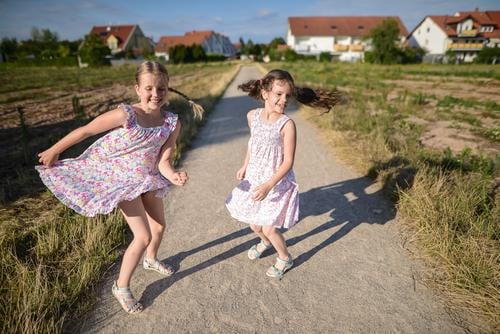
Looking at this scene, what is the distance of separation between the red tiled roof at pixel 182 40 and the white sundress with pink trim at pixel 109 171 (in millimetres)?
77560

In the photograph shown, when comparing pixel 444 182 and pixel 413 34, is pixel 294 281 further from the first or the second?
pixel 413 34

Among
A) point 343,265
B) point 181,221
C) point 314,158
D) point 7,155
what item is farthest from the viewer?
point 314,158

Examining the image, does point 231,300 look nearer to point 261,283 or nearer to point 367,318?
point 261,283

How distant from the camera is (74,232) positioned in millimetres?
2818

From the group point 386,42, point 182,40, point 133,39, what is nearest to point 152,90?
point 386,42

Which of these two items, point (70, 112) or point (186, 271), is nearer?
point (186, 271)

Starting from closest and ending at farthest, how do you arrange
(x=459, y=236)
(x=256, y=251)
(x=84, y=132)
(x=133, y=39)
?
1. (x=84, y=132)
2. (x=459, y=236)
3. (x=256, y=251)
4. (x=133, y=39)

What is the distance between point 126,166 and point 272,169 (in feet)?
3.67

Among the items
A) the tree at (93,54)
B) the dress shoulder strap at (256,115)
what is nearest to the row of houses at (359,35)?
the tree at (93,54)

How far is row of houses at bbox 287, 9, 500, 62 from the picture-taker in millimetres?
52219

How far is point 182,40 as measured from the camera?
7688 cm

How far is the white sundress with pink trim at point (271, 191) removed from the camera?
245cm

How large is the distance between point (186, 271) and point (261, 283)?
0.67 m

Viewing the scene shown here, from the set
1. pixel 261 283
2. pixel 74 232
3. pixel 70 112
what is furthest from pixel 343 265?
pixel 70 112
